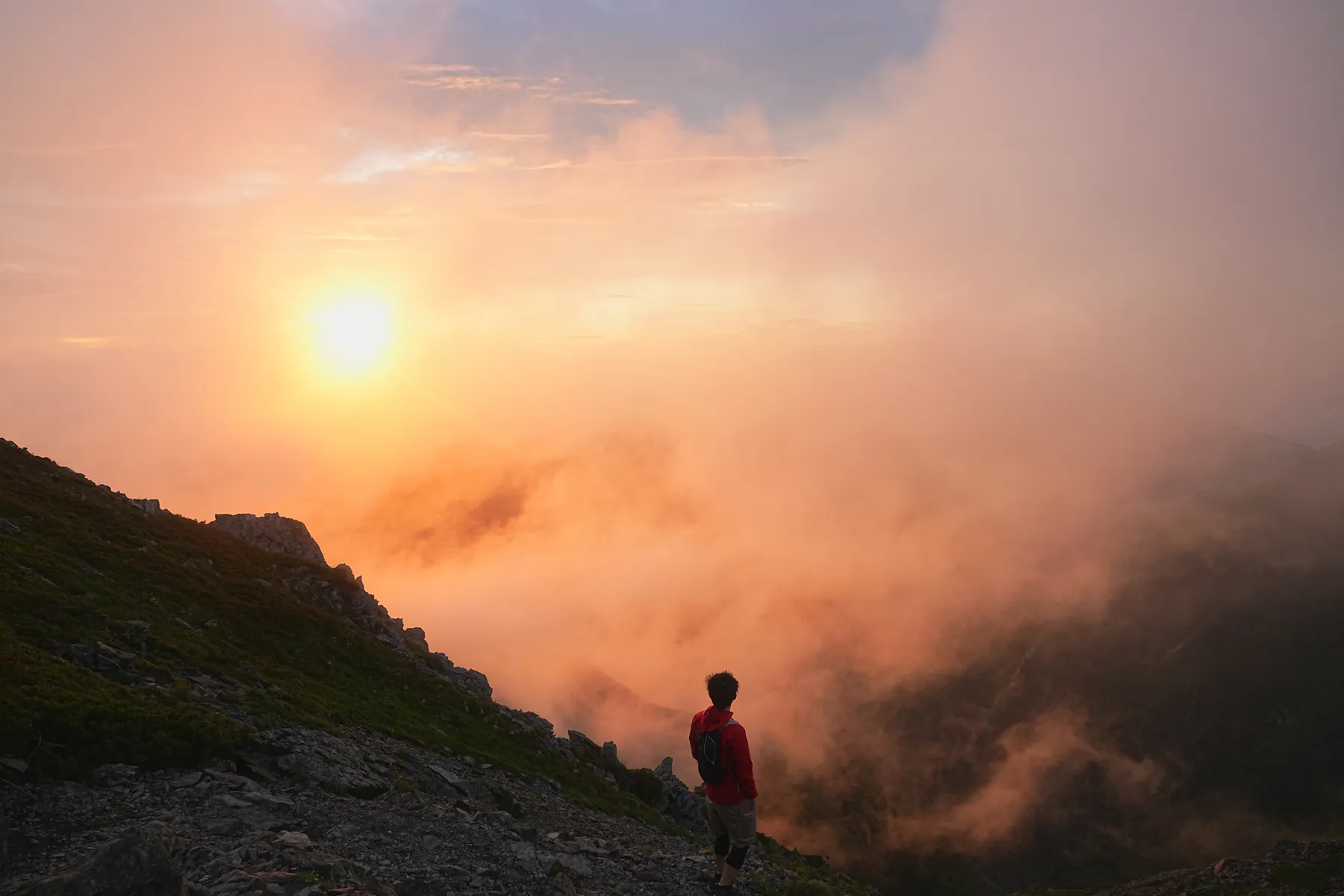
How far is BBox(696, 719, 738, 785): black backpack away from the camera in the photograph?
64.3ft

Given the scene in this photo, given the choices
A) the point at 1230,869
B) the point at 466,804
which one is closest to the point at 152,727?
the point at 466,804

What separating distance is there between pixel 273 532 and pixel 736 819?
251ft

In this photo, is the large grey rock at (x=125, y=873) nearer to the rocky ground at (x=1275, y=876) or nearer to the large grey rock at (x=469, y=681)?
the large grey rock at (x=469, y=681)

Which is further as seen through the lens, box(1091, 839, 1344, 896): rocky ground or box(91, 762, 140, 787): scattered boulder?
Answer: box(1091, 839, 1344, 896): rocky ground

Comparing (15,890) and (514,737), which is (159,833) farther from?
(514,737)

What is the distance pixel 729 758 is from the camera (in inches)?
→ 774

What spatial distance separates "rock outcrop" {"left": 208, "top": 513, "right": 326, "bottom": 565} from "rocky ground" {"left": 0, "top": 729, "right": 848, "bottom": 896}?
55249mm

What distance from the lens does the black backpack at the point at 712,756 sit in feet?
64.3

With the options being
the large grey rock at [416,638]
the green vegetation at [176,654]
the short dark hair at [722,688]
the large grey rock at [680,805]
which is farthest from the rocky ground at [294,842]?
the large grey rock at [416,638]

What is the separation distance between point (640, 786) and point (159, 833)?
47454 millimetres

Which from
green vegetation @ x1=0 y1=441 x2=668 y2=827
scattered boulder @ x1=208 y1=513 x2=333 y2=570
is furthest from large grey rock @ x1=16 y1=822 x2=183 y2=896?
scattered boulder @ x1=208 y1=513 x2=333 y2=570

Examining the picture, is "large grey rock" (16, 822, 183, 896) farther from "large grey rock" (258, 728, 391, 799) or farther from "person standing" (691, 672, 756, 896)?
"large grey rock" (258, 728, 391, 799)

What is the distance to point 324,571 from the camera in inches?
2844

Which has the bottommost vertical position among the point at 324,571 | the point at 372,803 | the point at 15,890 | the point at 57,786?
the point at 15,890
